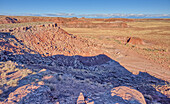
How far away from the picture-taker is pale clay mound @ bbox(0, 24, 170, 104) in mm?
3686

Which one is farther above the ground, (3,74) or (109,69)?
(3,74)

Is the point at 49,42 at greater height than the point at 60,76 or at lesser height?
greater

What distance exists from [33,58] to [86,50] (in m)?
5.05

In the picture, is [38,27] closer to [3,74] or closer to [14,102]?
[3,74]

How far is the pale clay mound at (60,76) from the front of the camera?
3686mm

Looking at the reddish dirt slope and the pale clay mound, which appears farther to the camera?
the reddish dirt slope

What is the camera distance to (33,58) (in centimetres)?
733

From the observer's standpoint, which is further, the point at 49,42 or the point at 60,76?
the point at 49,42

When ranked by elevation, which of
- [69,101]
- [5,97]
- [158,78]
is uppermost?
[5,97]

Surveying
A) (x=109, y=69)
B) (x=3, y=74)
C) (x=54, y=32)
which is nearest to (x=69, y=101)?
(x=3, y=74)

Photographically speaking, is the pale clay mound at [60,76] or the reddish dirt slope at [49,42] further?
the reddish dirt slope at [49,42]

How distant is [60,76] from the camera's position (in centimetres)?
512

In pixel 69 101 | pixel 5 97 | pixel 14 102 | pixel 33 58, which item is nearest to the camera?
pixel 14 102

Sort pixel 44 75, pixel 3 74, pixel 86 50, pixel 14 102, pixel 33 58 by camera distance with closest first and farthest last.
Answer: pixel 14 102 → pixel 3 74 → pixel 44 75 → pixel 33 58 → pixel 86 50
